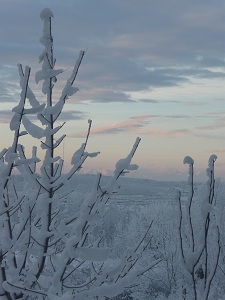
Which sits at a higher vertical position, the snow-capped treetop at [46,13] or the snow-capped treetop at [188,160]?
the snow-capped treetop at [46,13]

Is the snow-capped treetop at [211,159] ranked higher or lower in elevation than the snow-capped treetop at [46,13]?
lower

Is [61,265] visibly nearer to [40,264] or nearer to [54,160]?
[40,264]

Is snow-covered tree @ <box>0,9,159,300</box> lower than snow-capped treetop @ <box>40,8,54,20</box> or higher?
lower

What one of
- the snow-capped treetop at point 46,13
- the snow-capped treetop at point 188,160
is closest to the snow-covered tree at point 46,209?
the snow-capped treetop at point 46,13

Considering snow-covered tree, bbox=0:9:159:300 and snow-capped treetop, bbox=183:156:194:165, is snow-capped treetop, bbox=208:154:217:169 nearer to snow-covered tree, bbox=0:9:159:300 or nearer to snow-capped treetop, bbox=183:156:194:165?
snow-capped treetop, bbox=183:156:194:165

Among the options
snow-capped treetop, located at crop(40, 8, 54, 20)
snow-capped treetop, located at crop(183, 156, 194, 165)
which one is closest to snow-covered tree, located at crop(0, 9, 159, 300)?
snow-capped treetop, located at crop(40, 8, 54, 20)

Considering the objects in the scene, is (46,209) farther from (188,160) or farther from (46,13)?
(46,13)

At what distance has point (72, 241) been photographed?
9.27 feet

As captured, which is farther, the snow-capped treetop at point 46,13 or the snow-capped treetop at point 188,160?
the snow-capped treetop at point 46,13

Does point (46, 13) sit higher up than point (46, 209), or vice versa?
point (46, 13)

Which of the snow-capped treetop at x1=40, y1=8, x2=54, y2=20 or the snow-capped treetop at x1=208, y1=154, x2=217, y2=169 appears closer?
the snow-capped treetop at x1=208, y1=154, x2=217, y2=169

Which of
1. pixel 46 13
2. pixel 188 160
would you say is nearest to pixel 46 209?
pixel 188 160

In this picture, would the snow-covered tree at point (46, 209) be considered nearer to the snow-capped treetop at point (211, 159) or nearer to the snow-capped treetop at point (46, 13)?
the snow-capped treetop at point (46, 13)

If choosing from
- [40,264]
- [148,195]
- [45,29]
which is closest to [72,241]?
[40,264]
